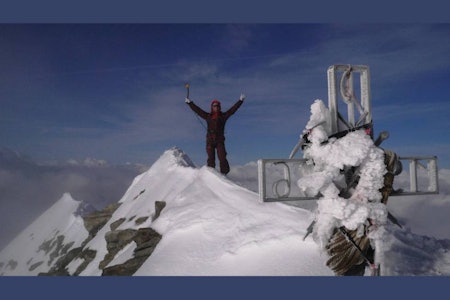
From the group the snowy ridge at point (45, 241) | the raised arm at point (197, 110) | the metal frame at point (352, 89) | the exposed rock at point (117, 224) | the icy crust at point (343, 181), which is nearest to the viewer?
the icy crust at point (343, 181)

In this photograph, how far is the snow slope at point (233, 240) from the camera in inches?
153

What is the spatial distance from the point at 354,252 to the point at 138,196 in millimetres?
5391

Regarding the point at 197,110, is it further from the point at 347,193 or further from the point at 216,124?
the point at 347,193

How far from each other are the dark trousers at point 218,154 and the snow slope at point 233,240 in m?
0.15

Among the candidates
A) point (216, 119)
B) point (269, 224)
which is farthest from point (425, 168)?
point (216, 119)

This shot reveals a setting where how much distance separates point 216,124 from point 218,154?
494 millimetres

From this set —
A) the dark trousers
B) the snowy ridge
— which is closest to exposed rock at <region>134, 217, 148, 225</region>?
the dark trousers

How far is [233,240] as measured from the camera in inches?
169

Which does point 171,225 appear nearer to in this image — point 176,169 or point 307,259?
point 307,259

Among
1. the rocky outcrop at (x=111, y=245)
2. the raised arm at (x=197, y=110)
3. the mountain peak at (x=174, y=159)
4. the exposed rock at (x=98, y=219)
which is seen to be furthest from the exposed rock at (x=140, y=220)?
the exposed rock at (x=98, y=219)

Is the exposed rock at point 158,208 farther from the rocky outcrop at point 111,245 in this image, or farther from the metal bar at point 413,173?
the metal bar at point 413,173

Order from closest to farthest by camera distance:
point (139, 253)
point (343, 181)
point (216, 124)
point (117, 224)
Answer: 1. point (343, 181)
2. point (139, 253)
3. point (216, 124)
4. point (117, 224)

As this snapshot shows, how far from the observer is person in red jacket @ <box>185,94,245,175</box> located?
5805mm

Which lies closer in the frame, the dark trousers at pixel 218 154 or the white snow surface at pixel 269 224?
the white snow surface at pixel 269 224
